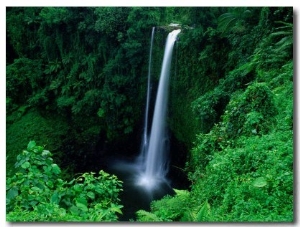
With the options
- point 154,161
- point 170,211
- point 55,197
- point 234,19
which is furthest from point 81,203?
point 154,161

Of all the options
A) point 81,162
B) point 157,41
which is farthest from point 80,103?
point 157,41

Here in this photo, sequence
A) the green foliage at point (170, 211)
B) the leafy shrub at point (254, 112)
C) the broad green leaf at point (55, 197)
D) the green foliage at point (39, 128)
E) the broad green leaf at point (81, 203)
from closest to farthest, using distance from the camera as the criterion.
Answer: the broad green leaf at point (55, 197), the broad green leaf at point (81, 203), the green foliage at point (170, 211), the leafy shrub at point (254, 112), the green foliage at point (39, 128)

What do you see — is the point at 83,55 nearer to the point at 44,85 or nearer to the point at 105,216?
the point at 44,85

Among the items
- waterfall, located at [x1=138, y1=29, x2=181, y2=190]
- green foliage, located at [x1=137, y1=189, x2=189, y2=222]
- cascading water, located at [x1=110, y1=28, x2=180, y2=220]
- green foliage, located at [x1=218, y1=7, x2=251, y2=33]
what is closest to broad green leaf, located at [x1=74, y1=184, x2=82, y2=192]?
green foliage, located at [x1=137, y1=189, x2=189, y2=222]

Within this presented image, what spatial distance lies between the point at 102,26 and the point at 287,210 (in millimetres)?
7098

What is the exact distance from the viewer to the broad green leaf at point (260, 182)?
10.2 ft

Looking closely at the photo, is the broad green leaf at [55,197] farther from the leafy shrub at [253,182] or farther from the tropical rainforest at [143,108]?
the leafy shrub at [253,182]

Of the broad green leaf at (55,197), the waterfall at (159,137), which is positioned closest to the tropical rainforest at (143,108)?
the broad green leaf at (55,197)

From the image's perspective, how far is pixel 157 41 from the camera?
911 centimetres

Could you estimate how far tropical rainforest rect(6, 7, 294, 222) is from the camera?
3.23 m

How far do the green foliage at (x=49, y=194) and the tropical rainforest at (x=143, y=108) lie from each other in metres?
0.01

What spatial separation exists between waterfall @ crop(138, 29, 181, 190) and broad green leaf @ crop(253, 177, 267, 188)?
5.46 metres

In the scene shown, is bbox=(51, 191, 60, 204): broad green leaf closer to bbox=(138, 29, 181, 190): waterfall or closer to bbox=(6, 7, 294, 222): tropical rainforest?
bbox=(6, 7, 294, 222): tropical rainforest

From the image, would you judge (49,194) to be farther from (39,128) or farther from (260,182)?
(39,128)
